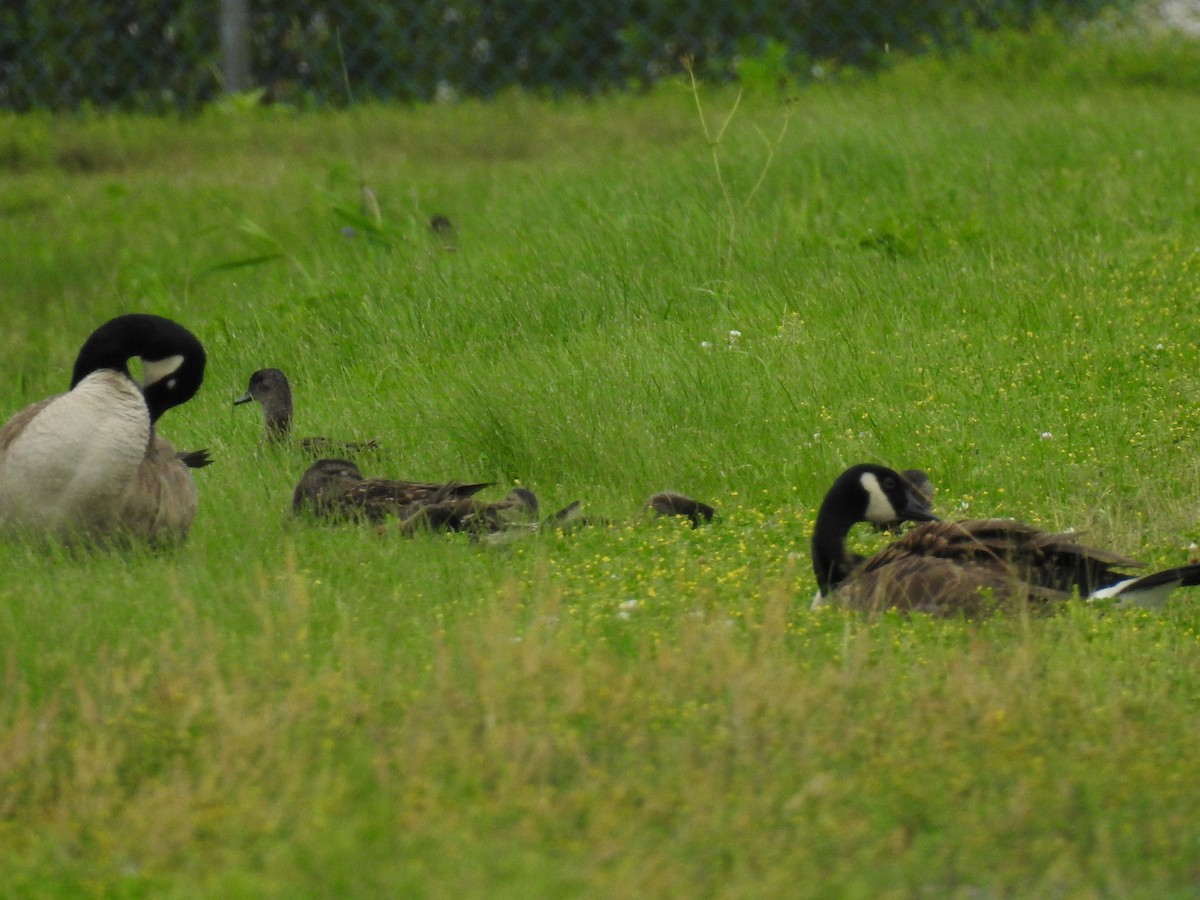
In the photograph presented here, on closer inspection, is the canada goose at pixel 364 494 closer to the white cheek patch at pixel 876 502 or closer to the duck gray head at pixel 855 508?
the duck gray head at pixel 855 508

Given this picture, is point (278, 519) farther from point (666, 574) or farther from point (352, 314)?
point (352, 314)

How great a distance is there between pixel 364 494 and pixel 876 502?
2295 mm

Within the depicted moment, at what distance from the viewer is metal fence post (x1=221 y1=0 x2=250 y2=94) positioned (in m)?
16.1

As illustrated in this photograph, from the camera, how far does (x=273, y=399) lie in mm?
9641

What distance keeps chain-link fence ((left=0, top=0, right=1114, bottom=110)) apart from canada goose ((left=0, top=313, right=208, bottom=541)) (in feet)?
31.7

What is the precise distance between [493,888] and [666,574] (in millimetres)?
2970

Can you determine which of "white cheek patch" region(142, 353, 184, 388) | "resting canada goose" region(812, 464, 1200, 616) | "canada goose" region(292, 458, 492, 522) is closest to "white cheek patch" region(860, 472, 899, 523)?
"resting canada goose" region(812, 464, 1200, 616)

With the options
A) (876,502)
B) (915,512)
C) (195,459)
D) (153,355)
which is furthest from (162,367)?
(915,512)

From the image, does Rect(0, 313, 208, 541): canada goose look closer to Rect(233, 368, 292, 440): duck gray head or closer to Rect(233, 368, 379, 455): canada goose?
Rect(233, 368, 379, 455): canada goose

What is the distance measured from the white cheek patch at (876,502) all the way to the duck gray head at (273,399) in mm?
3470

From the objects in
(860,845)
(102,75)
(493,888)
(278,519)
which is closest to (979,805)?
(860,845)

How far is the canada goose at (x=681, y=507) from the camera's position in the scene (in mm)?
7625

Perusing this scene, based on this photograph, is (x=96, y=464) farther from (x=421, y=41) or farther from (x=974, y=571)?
(x=421, y=41)

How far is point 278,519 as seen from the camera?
25.6 ft
